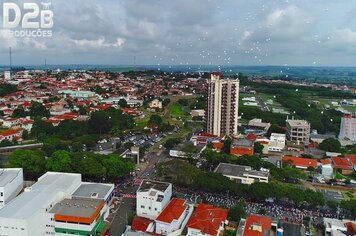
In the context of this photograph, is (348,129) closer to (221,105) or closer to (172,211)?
(221,105)

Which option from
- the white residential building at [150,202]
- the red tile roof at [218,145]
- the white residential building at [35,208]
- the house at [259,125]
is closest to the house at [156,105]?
the house at [259,125]

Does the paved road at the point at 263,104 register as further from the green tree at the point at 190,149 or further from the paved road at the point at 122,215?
the paved road at the point at 122,215

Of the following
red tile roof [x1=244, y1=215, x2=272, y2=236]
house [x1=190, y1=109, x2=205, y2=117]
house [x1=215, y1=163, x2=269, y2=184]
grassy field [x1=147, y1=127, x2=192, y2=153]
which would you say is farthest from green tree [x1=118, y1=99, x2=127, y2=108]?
red tile roof [x1=244, y1=215, x2=272, y2=236]

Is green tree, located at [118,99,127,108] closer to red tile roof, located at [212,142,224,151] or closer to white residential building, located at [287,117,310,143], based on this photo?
red tile roof, located at [212,142,224,151]

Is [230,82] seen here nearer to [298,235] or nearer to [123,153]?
[123,153]

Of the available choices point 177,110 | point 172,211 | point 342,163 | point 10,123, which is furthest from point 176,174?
point 177,110

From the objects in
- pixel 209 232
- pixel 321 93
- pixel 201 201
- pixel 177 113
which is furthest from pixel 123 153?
pixel 321 93
